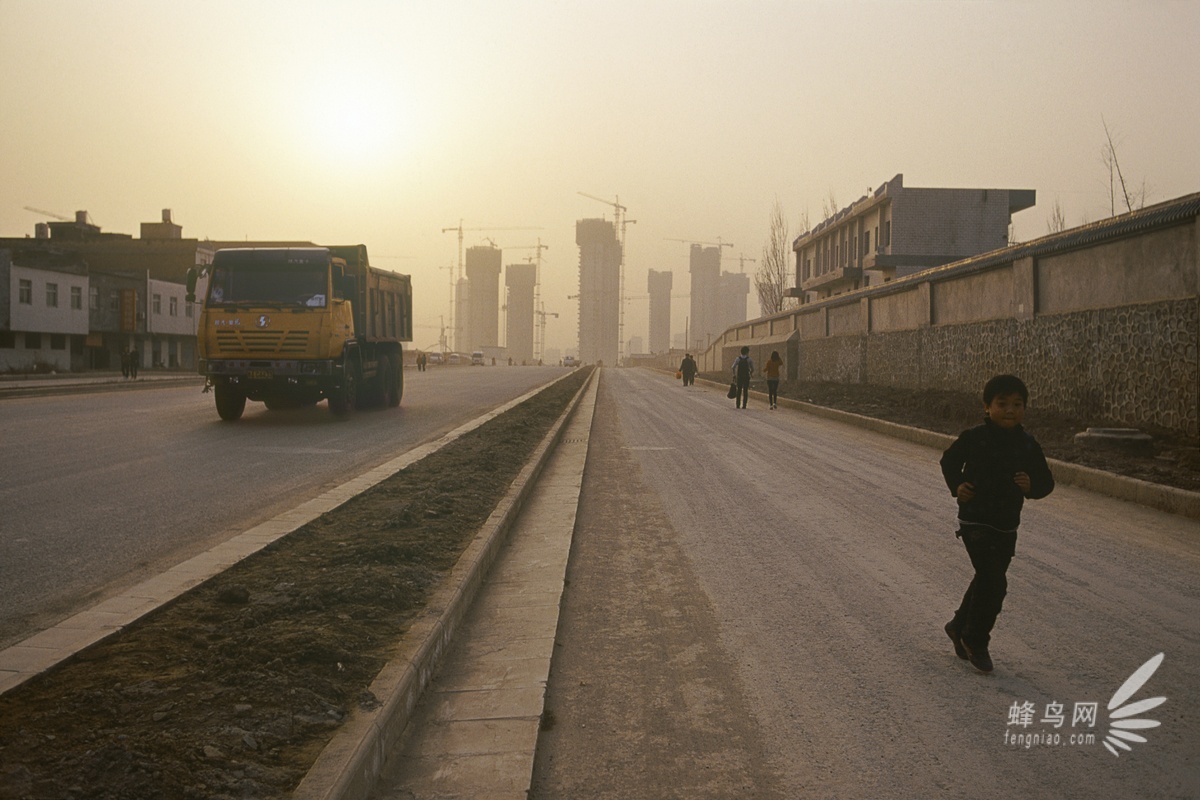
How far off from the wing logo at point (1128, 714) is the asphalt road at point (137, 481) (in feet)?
17.0

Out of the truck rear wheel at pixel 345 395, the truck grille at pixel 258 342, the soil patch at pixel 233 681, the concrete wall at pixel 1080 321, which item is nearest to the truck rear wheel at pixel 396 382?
the truck rear wheel at pixel 345 395

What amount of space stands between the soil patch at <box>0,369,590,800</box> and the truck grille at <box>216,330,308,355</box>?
11.0 m

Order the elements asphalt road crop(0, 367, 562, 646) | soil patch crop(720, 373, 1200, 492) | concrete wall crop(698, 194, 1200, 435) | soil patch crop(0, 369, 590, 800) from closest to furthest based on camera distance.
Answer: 1. soil patch crop(0, 369, 590, 800)
2. asphalt road crop(0, 367, 562, 646)
3. soil patch crop(720, 373, 1200, 492)
4. concrete wall crop(698, 194, 1200, 435)

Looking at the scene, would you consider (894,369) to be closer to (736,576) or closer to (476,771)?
(736,576)

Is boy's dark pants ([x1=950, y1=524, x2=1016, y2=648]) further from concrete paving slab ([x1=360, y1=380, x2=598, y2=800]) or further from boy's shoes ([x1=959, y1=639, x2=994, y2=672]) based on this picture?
concrete paving slab ([x1=360, y1=380, x2=598, y2=800])

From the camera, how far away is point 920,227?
56.8 meters

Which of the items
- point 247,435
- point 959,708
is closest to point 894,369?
point 247,435

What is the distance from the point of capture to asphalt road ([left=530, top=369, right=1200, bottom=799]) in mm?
3441

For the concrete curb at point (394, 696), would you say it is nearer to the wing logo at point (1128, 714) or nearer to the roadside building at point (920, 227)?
the wing logo at point (1128, 714)

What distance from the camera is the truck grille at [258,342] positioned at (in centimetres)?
1719

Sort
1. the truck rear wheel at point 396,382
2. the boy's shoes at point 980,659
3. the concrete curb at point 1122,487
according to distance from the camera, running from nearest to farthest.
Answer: the boy's shoes at point 980,659, the concrete curb at point 1122,487, the truck rear wheel at point 396,382

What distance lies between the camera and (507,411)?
2080 cm

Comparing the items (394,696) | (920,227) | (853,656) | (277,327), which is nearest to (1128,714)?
(853,656)

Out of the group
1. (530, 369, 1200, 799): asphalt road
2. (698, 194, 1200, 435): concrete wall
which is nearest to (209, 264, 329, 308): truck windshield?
(530, 369, 1200, 799): asphalt road
